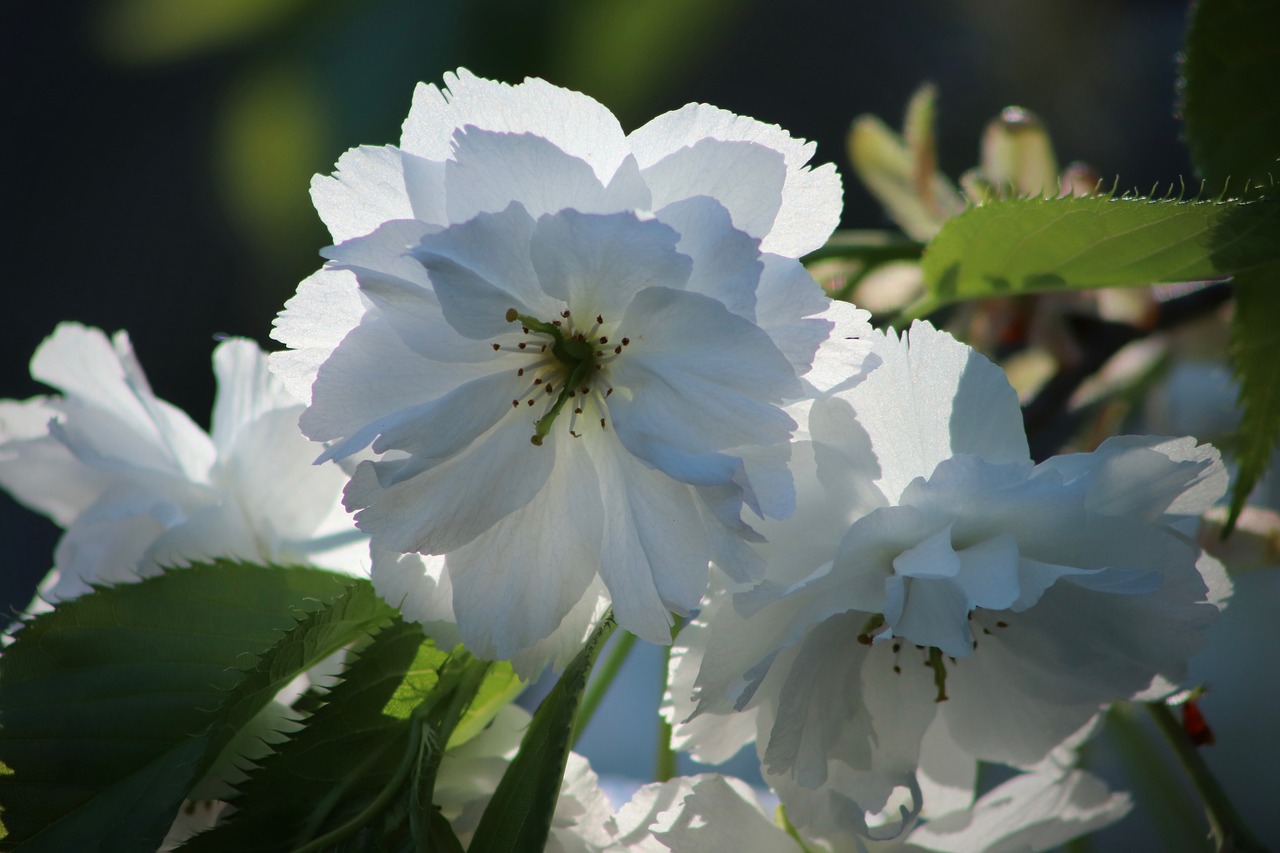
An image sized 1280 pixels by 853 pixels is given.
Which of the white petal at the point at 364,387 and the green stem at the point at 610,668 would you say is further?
the green stem at the point at 610,668

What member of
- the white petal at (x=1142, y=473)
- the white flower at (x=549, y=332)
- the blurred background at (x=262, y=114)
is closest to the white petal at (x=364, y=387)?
the white flower at (x=549, y=332)

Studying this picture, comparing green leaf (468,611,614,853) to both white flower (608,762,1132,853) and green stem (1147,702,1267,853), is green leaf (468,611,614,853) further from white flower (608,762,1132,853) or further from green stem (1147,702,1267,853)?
green stem (1147,702,1267,853)

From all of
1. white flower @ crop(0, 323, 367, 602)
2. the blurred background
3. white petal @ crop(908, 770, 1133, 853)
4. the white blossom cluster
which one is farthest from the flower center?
the blurred background

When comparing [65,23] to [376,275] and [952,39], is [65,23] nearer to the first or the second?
[952,39]

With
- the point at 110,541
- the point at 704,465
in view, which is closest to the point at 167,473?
the point at 110,541

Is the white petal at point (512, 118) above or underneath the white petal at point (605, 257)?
above

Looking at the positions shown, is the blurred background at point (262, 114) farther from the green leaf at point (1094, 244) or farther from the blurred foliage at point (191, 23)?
the green leaf at point (1094, 244)

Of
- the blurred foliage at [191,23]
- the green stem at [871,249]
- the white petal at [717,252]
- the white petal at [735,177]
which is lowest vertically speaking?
the white petal at [717,252]
